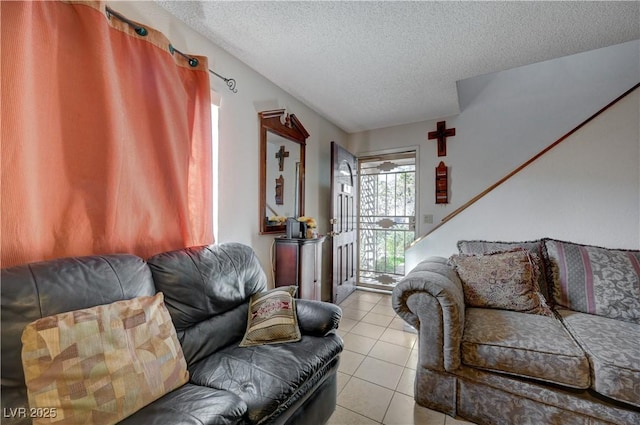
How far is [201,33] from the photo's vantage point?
181 centimetres

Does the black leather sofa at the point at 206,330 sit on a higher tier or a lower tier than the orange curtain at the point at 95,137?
lower

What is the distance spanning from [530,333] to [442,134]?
268 cm

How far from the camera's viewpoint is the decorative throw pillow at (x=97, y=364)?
79 cm

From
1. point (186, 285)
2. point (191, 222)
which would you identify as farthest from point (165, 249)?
point (186, 285)

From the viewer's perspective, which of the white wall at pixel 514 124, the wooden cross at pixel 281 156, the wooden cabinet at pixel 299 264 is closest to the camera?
the wooden cabinet at pixel 299 264

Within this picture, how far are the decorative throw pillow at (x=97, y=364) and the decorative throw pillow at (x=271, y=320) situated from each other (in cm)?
42

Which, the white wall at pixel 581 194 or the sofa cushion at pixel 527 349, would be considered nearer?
the sofa cushion at pixel 527 349

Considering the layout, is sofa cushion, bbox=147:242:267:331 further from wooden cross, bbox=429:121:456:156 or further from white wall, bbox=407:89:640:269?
wooden cross, bbox=429:121:456:156

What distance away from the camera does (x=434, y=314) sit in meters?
1.55

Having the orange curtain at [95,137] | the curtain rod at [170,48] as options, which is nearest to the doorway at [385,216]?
the curtain rod at [170,48]

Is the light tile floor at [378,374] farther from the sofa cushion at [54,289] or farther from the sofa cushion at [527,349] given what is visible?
the sofa cushion at [54,289]

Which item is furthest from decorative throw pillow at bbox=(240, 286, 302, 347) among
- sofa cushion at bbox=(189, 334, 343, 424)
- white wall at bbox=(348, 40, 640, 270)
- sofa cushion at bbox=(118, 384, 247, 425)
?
white wall at bbox=(348, 40, 640, 270)

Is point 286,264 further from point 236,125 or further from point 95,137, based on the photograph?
point 95,137

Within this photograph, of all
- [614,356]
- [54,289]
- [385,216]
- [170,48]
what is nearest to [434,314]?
[614,356]
